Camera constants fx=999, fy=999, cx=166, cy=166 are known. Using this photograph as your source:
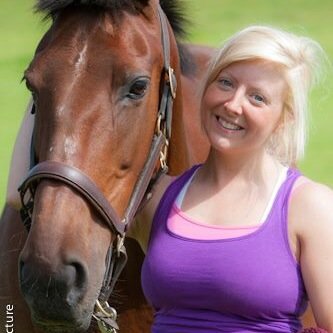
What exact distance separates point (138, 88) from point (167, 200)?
41cm

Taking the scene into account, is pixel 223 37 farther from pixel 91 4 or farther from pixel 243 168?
pixel 243 168

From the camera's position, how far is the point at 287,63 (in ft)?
10.2

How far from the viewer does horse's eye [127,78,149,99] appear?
131 inches

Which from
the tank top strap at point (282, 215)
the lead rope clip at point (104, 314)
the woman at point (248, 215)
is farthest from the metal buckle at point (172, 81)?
the lead rope clip at point (104, 314)

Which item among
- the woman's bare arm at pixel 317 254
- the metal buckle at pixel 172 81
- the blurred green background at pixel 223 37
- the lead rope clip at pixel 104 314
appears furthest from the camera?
the blurred green background at pixel 223 37

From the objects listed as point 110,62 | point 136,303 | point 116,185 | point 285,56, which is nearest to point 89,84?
point 110,62

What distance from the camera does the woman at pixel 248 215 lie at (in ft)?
9.51

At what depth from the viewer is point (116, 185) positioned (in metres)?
3.29

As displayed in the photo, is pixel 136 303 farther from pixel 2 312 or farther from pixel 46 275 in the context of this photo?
pixel 46 275

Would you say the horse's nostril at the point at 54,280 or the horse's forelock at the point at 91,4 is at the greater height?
the horse's forelock at the point at 91,4

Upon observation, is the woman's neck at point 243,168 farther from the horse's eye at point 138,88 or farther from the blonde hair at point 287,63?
the horse's eye at point 138,88

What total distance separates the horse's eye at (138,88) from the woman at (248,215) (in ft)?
0.75

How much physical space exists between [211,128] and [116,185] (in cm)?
38

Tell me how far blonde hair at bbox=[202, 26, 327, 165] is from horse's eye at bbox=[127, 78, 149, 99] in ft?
0.78
